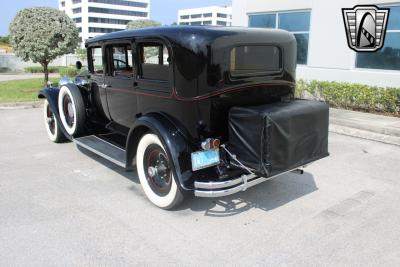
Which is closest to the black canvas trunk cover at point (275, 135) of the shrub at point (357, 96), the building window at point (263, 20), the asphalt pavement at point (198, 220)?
the asphalt pavement at point (198, 220)

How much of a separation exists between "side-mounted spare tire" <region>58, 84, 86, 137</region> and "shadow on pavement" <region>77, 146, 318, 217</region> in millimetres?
1092

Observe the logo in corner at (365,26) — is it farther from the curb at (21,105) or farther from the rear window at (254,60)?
the curb at (21,105)

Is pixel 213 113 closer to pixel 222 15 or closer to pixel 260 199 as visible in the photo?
pixel 260 199

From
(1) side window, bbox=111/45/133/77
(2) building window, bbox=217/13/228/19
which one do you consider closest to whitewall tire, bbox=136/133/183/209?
(1) side window, bbox=111/45/133/77

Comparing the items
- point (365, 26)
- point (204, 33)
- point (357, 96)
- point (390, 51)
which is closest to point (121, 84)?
point (204, 33)

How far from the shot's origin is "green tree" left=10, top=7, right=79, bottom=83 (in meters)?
12.7

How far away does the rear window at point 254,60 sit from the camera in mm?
3997

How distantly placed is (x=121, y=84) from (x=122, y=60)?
1.27 feet

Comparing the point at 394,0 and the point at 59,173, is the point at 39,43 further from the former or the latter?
the point at 394,0

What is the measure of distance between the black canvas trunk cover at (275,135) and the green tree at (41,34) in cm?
1089

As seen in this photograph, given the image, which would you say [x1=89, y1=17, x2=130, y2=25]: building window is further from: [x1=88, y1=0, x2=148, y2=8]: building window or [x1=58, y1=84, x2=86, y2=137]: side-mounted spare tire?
[x1=58, y1=84, x2=86, y2=137]: side-mounted spare tire

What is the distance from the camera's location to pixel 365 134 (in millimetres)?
7473

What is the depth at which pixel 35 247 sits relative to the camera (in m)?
3.35

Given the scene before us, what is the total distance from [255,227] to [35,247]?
6.64 feet
